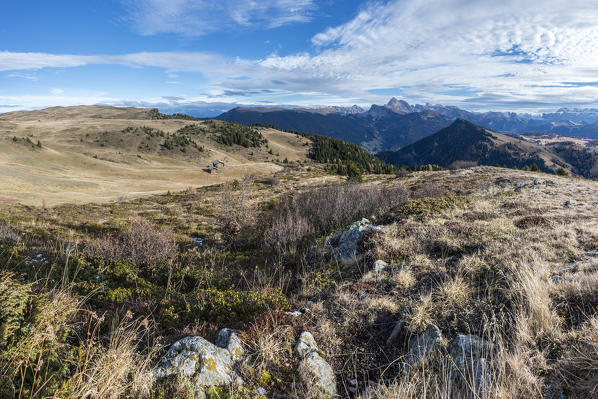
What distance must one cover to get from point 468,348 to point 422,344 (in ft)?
1.90

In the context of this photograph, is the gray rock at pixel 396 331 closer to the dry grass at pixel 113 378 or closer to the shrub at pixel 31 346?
the dry grass at pixel 113 378

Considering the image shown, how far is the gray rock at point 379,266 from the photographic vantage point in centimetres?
647

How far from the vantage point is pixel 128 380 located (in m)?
2.93

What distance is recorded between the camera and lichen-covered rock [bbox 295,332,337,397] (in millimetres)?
3348

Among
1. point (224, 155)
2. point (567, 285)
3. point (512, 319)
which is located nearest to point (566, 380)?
point (512, 319)

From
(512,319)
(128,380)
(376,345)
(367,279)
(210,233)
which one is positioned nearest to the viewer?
(128,380)

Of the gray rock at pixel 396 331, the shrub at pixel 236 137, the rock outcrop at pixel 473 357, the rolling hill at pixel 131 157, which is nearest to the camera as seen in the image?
the rock outcrop at pixel 473 357

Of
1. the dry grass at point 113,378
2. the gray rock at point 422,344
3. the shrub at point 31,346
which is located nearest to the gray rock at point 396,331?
the gray rock at point 422,344

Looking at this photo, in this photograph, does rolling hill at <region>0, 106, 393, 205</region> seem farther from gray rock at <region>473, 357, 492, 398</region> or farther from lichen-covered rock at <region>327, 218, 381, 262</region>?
gray rock at <region>473, 357, 492, 398</region>

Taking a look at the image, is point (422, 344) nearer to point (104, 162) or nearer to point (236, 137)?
point (104, 162)

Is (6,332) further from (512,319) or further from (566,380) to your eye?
(512,319)

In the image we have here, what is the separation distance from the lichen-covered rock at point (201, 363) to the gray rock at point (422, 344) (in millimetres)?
2241

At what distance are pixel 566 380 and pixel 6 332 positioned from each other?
227 inches

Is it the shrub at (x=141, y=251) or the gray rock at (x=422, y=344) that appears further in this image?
the shrub at (x=141, y=251)
